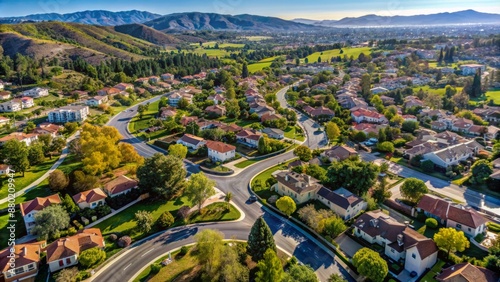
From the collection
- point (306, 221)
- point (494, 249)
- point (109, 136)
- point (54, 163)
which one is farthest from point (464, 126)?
point (54, 163)

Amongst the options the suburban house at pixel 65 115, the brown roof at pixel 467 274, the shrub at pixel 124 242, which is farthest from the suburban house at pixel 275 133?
the suburban house at pixel 65 115

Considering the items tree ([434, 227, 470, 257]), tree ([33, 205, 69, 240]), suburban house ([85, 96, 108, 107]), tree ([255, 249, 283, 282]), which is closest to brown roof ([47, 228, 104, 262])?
tree ([33, 205, 69, 240])

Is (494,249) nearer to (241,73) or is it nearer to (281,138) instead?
(281,138)

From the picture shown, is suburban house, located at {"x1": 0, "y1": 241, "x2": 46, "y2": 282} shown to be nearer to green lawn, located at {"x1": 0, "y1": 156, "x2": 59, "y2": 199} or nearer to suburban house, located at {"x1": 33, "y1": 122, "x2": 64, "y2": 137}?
green lawn, located at {"x1": 0, "y1": 156, "x2": 59, "y2": 199}

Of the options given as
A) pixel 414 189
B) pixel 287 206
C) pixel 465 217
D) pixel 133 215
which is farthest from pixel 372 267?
pixel 133 215

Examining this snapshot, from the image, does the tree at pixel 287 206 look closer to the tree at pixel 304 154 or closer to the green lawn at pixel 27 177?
the tree at pixel 304 154
